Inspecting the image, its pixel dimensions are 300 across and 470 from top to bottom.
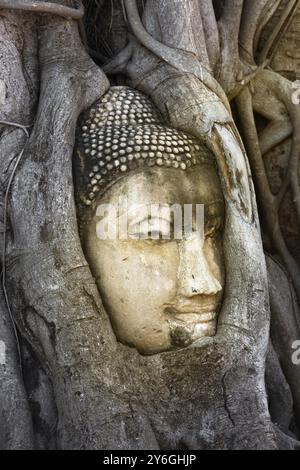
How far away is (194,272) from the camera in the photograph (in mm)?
2086

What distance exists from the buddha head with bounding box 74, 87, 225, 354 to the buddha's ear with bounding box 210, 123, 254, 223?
11cm

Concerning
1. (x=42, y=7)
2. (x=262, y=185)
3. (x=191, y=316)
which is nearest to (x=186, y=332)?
(x=191, y=316)

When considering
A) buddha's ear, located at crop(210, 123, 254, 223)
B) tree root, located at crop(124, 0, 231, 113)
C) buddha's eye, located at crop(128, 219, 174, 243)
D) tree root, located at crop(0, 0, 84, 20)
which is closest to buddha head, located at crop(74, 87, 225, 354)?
buddha's eye, located at crop(128, 219, 174, 243)

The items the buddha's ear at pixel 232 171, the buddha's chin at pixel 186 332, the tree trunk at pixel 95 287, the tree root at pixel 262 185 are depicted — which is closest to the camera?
the tree trunk at pixel 95 287

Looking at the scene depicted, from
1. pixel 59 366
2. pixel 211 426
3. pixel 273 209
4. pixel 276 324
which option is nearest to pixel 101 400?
pixel 59 366

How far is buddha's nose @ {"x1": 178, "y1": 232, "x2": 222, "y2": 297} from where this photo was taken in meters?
2.07

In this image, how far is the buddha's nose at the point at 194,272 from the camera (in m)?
2.07

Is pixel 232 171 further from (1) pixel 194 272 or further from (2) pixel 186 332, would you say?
(2) pixel 186 332

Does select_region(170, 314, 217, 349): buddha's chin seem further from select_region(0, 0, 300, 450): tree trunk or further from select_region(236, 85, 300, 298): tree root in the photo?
select_region(236, 85, 300, 298): tree root

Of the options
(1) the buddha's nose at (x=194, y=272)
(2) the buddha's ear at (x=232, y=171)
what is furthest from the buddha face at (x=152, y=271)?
(2) the buddha's ear at (x=232, y=171)

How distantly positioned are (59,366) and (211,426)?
1.30 feet

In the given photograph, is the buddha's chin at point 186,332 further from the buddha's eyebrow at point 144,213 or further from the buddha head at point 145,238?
the buddha's eyebrow at point 144,213

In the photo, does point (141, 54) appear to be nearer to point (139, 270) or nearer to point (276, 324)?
point (139, 270)

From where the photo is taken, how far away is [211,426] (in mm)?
2020
